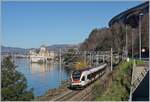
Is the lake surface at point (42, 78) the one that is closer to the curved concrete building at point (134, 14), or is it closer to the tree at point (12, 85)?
the tree at point (12, 85)

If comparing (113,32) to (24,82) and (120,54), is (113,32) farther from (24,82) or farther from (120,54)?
(24,82)

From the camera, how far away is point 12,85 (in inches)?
1266

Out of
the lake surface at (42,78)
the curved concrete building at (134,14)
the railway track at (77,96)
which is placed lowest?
the lake surface at (42,78)

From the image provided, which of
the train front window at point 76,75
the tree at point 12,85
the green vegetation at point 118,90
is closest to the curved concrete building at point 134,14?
the green vegetation at point 118,90

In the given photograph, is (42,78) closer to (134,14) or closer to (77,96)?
(77,96)

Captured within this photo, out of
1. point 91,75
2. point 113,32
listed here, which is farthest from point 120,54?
point 91,75

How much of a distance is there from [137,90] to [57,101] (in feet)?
29.6

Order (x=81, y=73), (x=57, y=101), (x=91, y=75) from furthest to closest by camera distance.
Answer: (x=91, y=75) < (x=81, y=73) < (x=57, y=101)

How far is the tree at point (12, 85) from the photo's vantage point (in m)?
30.1

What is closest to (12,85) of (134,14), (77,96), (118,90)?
(77,96)

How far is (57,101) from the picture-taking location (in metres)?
27.5

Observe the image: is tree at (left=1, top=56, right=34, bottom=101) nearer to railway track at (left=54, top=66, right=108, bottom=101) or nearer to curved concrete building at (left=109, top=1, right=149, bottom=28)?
railway track at (left=54, top=66, right=108, bottom=101)

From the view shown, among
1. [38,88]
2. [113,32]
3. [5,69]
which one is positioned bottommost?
[38,88]

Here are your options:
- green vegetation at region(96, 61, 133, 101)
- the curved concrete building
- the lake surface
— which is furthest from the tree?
the curved concrete building
